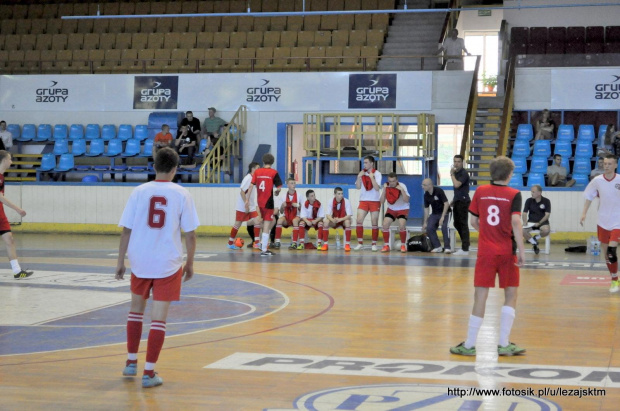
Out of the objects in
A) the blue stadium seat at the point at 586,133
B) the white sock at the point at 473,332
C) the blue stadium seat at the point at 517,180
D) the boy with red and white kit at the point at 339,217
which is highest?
the blue stadium seat at the point at 586,133

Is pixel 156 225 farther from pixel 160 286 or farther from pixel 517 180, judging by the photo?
pixel 517 180

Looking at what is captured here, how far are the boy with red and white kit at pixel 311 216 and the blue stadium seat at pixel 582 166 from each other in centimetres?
769

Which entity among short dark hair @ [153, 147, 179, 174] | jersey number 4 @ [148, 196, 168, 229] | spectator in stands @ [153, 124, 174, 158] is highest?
spectator in stands @ [153, 124, 174, 158]

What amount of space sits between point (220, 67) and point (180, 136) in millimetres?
3118

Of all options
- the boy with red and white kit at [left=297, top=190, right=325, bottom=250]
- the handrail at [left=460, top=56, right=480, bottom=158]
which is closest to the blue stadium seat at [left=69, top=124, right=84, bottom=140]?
the boy with red and white kit at [left=297, top=190, right=325, bottom=250]

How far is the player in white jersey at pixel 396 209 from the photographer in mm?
18719

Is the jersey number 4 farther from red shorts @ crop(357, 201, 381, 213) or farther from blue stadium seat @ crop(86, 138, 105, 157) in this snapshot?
blue stadium seat @ crop(86, 138, 105, 157)

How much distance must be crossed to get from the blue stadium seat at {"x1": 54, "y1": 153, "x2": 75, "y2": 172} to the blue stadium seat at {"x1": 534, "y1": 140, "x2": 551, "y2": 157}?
43.5 feet

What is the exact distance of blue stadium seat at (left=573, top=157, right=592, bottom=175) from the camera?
22.9m

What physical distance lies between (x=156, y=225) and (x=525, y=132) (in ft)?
63.8

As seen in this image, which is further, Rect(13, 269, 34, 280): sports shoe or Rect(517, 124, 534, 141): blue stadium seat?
Rect(517, 124, 534, 141): blue stadium seat

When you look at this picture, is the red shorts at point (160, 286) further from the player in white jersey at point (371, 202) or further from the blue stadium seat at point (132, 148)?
the blue stadium seat at point (132, 148)

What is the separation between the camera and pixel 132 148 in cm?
2605

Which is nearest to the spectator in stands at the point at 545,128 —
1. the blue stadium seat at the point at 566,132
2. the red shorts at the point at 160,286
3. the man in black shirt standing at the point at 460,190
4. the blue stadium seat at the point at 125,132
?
the blue stadium seat at the point at 566,132
